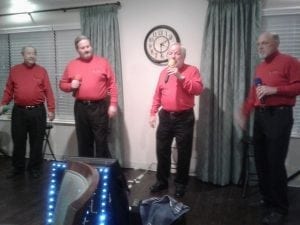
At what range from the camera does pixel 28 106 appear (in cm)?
389

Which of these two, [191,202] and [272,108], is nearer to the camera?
[272,108]

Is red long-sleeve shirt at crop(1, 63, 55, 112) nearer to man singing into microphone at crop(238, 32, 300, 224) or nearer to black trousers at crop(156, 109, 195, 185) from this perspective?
black trousers at crop(156, 109, 195, 185)

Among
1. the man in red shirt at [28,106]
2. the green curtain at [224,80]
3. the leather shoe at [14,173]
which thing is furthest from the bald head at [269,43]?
the leather shoe at [14,173]

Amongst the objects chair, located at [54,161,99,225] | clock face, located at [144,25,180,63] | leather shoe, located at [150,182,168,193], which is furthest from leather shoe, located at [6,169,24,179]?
chair, located at [54,161,99,225]

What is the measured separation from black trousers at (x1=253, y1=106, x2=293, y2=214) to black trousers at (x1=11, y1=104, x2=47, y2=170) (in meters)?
2.41

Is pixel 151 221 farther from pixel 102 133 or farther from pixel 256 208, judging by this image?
pixel 102 133

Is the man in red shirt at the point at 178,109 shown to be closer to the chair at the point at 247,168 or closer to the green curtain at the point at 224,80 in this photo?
the green curtain at the point at 224,80

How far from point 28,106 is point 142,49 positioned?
1.49 metres

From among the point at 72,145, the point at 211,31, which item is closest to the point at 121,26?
the point at 211,31

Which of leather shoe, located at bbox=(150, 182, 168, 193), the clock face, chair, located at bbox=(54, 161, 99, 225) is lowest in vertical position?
leather shoe, located at bbox=(150, 182, 168, 193)

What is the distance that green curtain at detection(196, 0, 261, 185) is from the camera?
3.47 meters

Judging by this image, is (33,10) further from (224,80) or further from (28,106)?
(224,80)

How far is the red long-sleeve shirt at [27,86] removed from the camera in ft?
12.7

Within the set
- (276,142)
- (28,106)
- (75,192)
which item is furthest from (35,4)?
(75,192)
